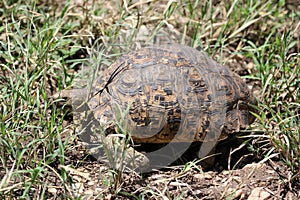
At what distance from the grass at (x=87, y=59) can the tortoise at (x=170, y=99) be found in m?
0.23

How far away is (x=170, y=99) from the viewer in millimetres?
3855

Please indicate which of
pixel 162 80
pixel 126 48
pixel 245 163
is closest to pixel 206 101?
pixel 162 80

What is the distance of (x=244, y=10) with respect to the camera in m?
5.07

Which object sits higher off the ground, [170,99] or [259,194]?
[170,99]

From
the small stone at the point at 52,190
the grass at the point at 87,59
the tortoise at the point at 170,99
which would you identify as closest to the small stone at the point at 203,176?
the tortoise at the point at 170,99

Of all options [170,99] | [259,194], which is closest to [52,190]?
[170,99]

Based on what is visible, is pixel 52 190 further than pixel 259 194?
No

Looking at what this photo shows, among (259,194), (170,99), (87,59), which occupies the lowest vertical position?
(259,194)

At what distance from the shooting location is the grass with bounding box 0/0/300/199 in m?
3.61

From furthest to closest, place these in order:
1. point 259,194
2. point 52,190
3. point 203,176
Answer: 1. point 203,176
2. point 259,194
3. point 52,190

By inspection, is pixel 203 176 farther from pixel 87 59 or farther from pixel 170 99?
pixel 87 59

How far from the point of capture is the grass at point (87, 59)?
3611 millimetres

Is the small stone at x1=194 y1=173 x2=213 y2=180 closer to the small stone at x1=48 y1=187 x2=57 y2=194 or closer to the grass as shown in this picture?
the grass

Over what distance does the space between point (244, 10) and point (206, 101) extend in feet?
4.94
